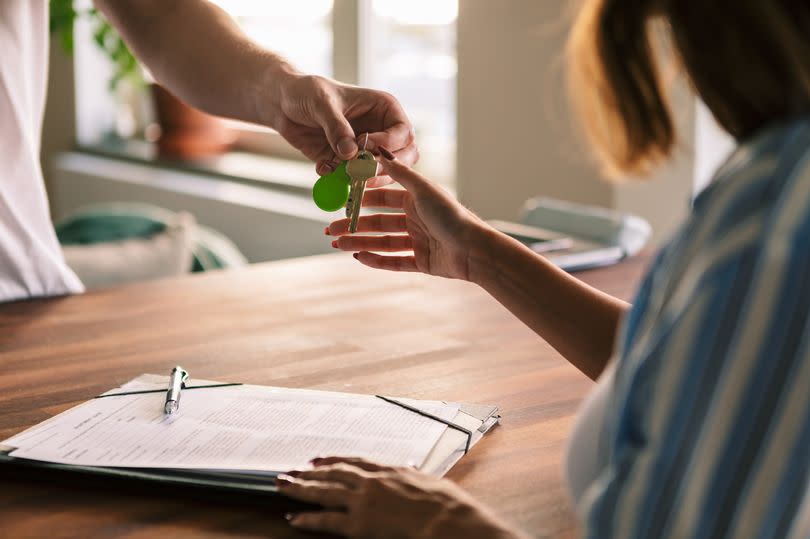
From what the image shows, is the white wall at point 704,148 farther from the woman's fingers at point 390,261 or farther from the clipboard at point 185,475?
the clipboard at point 185,475

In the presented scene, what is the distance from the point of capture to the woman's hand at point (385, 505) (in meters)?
0.86

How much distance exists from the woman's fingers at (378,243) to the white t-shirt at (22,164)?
0.66 metres

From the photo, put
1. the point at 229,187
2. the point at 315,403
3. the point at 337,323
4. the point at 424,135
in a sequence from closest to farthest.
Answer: the point at 315,403
the point at 337,323
the point at 424,135
the point at 229,187

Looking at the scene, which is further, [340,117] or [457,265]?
[340,117]

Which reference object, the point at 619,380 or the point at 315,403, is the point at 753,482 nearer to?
the point at 619,380

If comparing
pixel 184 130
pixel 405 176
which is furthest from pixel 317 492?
pixel 184 130

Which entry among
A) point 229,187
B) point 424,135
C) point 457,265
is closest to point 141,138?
point 229,187

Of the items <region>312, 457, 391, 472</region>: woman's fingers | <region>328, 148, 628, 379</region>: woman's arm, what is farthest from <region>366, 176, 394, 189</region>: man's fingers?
<region>312, 457, 391, 472</region>: woman's fingers

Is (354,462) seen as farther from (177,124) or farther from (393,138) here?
(177,124)

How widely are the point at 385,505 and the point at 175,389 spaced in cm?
42

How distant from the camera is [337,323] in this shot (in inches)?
66.2

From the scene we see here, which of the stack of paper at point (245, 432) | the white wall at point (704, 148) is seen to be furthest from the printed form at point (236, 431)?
the white wall at point (704, 148)

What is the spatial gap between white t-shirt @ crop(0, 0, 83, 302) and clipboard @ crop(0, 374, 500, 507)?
0.79 m

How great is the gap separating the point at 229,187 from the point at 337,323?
2626 millimetres
